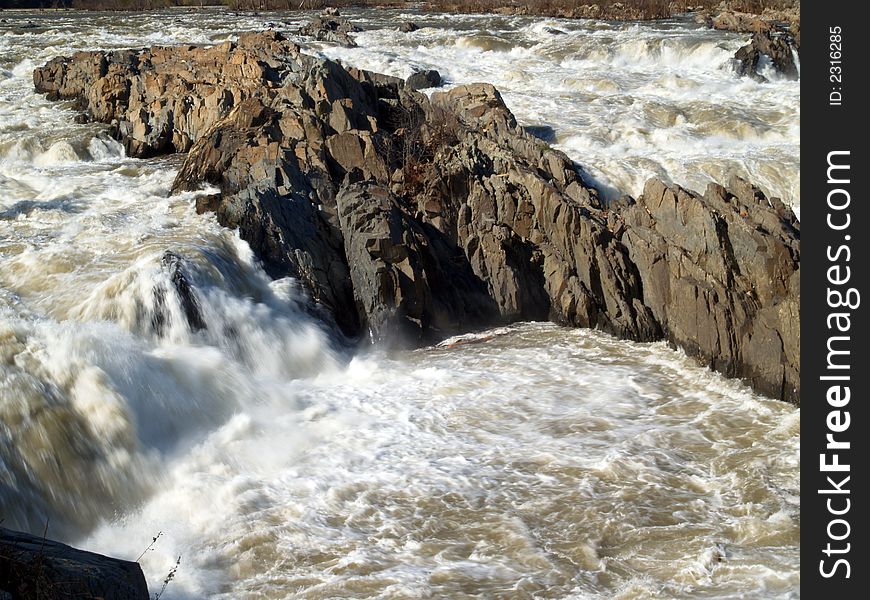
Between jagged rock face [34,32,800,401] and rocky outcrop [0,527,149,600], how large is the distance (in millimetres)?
8143

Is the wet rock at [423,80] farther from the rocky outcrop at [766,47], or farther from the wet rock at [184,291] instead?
the wet rock at [184,291]

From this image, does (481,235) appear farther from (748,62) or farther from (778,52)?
(778,52)

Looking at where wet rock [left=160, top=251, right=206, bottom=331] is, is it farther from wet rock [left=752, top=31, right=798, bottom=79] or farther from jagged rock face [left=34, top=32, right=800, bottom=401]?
wet rock [left=752, top=31, right=798, bottom=79]

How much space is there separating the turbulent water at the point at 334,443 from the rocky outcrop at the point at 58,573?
1622mm

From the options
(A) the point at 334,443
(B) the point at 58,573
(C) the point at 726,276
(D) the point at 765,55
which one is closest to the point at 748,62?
(D) the point at 765,55

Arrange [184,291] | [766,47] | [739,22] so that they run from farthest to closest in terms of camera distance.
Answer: [739,22], [766,47], [184,291]

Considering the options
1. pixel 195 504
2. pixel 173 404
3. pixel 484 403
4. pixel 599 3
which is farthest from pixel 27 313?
pixel 599 3

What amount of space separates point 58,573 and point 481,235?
36.4 feet

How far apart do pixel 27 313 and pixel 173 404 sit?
3258 mm

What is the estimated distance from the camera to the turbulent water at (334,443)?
9.08 meters

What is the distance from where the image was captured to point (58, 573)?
6602 mm

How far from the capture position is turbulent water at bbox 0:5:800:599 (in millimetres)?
9078

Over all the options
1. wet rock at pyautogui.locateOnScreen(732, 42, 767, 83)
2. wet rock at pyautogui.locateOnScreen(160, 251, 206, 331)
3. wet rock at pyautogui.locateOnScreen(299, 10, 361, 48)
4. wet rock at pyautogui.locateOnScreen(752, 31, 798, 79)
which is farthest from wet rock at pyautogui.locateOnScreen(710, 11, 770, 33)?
wet rock at pyautogui.locateOnScreen(160, 251, 206, 331)

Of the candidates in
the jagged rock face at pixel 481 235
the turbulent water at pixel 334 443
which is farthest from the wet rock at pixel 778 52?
the turbulent water at pixel 334 443
